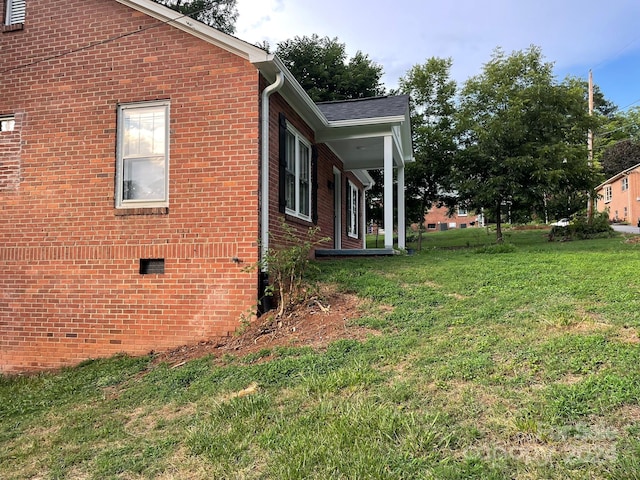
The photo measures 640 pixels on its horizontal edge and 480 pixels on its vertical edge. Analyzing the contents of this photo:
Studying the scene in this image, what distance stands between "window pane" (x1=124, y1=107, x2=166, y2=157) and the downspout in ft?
4.81

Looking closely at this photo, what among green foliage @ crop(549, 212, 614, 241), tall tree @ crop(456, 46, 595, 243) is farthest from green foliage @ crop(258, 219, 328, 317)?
green foliage @ crop(549, 212, 614, 241)

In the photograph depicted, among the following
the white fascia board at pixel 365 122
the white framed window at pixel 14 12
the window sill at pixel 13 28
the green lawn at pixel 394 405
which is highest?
the white framed window at pixel 14 12

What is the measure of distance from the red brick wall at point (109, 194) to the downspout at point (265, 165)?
13cm

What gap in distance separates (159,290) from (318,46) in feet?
71.4

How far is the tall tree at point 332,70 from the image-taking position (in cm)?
2370

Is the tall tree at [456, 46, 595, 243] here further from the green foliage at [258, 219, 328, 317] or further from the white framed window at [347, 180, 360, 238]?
the green foliage at [258, 219, 328, 317]

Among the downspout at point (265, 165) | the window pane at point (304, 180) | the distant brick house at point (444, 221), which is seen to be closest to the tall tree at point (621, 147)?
the distant brick house at point (444, 221)

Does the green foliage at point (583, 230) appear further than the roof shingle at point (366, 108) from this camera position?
Yes

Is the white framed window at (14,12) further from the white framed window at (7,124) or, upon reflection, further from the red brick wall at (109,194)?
the white framed window at (7,124)

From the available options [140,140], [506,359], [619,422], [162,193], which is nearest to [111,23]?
[140,140]

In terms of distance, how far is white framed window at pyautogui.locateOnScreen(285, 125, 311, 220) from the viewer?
309 inches

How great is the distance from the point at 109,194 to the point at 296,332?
11.2ft

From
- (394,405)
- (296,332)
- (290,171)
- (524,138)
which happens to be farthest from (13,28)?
(524,138)

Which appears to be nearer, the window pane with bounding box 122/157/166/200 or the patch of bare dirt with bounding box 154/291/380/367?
the patch of bare dirt with bounding box 154/291/380/367
